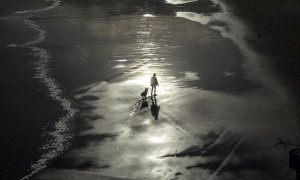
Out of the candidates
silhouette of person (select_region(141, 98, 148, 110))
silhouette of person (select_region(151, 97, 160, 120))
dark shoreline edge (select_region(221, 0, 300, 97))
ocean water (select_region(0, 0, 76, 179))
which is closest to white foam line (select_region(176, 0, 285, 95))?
dark shoreline edge (select_region(221, 0, 300, 97))

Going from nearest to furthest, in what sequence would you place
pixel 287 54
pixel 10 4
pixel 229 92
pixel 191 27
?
pixel 229 92
pixel 287 54
pixel 191 27
pixel 10 4

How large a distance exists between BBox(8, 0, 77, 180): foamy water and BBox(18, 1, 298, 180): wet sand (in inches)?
15.2

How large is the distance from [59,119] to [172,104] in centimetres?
515

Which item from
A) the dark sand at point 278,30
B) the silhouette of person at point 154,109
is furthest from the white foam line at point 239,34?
the silhouette of person at point 154,109

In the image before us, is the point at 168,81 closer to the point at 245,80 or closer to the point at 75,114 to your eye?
the point at 245,80

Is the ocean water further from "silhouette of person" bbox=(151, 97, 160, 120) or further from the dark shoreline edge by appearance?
the dark shoreline edge

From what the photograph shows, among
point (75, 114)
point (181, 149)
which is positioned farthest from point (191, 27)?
point (181, 149)

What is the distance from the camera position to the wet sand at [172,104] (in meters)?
15.6

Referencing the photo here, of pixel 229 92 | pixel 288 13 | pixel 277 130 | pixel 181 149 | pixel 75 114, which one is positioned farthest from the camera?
pixel 288 13

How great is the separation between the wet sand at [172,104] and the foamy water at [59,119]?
386mm

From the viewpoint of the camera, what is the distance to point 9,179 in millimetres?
14781

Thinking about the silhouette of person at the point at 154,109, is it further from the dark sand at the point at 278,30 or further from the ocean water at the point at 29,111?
the dark sand at the point at 278,30

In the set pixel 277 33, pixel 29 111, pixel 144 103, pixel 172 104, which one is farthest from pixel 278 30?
pixel 29 111

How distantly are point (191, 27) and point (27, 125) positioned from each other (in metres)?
21.2
